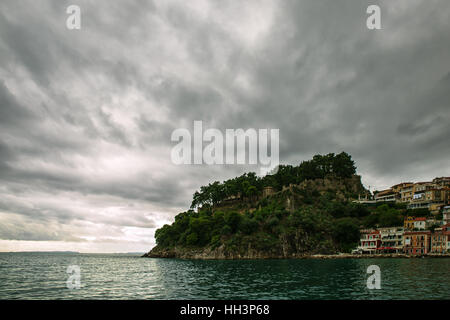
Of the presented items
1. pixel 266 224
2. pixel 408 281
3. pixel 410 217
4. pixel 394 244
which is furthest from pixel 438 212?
pixel 408 281

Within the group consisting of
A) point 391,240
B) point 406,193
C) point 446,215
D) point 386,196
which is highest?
point 406,193

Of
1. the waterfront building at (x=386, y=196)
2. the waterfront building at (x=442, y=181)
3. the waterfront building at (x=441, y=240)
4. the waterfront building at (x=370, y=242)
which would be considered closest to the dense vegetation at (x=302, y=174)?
the waterfront building at (x=386, y=196)

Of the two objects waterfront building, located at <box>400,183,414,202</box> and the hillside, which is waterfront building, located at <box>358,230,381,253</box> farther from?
waterfront building, located at <box>400,183,414,202</box>

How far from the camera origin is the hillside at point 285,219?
13512 centimetres

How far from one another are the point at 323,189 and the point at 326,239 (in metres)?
50.9

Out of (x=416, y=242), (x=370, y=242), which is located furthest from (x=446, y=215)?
(x=370, y=242)

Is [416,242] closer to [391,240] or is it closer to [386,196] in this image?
[391,240]

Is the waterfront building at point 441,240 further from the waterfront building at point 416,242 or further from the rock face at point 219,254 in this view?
the rock face at point 219,254

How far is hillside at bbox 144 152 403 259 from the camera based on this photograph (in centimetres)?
13512

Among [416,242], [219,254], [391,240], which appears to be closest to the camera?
[416,242]

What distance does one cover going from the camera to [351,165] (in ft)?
627

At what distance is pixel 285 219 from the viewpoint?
5797 inches

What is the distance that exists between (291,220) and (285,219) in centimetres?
672
